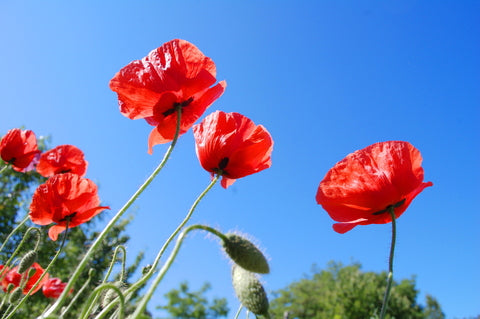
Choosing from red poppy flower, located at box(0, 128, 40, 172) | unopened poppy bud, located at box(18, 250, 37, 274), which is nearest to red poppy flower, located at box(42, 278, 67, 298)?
red poppy flower, located at box(0, 128, 40, 172)

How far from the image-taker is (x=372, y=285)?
95.5 feet

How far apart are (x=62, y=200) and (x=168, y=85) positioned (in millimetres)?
706

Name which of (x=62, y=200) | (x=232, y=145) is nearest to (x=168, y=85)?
(x=232, y=145)

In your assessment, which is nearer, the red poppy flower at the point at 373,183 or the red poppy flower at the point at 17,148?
the red poppy flower at the point at 373,183

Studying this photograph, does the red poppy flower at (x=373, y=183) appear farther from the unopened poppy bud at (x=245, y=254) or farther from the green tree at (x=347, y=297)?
the green tree at (x=347, y=297)

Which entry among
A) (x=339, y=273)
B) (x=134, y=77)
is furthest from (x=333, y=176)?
(x=339, y=273)

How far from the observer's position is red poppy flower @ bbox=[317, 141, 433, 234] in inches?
50.3

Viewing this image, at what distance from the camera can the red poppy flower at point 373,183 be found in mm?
1278

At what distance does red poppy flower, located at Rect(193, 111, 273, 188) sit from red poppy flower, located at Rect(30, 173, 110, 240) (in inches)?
23.7

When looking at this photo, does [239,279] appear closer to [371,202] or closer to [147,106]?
[371,202]

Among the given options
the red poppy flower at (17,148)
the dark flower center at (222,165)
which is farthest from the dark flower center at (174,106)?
the red poppy flower at (17,148)

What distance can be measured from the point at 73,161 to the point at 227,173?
156 cm

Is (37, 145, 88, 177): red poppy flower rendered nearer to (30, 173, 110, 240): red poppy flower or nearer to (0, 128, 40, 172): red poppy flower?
(0, 128, 40, 172): red poppy flower

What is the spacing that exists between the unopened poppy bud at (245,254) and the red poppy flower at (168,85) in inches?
28.3
